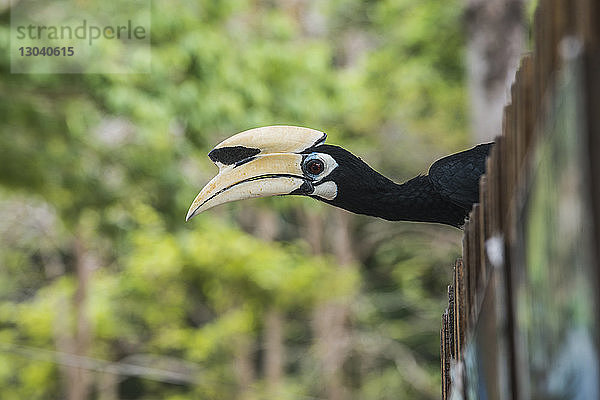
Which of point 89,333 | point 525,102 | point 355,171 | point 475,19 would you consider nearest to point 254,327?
point 89,333

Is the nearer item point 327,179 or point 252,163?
point 252,163

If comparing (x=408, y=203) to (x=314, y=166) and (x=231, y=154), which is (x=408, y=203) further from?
(x=231, y=154)

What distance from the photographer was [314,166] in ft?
7.80

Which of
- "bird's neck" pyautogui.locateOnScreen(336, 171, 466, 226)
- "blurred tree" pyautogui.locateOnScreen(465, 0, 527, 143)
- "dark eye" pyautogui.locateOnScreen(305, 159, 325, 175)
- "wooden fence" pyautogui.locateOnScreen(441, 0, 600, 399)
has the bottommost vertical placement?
"wooden fence" pyautogui.locateOnScreen(441, 0, 600, 399)

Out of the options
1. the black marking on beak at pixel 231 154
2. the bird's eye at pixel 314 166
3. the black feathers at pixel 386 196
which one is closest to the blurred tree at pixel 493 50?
the black feathers at pixel 386 196

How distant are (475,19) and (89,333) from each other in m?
5.33

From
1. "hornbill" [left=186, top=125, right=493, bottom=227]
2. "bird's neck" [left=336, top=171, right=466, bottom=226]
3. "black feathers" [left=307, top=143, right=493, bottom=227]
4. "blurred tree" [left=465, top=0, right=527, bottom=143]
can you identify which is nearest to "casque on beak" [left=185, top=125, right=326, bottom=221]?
"hornbill" [left=186, top=125, right=493, bottom=227]

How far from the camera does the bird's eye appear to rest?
7.73 feet

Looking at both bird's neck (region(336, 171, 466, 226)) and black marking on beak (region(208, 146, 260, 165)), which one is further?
bird's neck (region(336, 171, 466, 226))

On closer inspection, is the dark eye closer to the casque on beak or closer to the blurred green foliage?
the casque on beak

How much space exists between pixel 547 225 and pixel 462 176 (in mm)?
1364

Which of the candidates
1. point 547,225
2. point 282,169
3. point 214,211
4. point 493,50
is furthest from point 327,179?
point 214,211

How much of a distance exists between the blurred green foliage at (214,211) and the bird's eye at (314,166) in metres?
3.23

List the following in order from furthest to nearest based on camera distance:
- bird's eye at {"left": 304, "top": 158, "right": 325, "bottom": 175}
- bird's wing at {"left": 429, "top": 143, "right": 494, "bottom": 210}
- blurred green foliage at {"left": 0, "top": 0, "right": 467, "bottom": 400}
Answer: blurred green foliage at {"left": 0, "top": 0, "right": 467, "bottom": 400} → bird's eye at {"left": 304, "top": 158, "right": 325, "bottom": 175} → bird's wing at {"left": 429, "top": 143, "right": 494, "bottom": 210}
